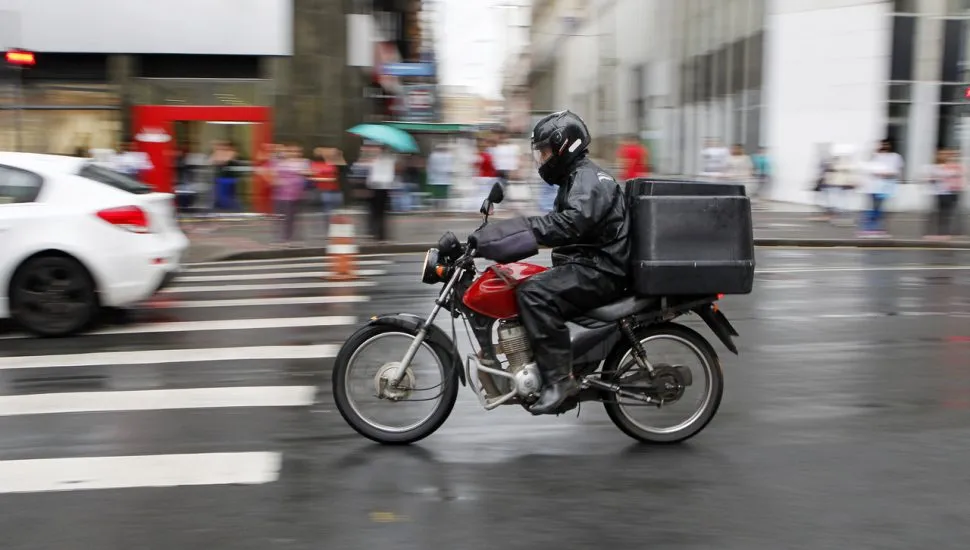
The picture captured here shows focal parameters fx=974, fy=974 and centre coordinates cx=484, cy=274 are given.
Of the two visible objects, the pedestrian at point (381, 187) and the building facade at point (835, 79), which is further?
the building facade at point (835, 79)

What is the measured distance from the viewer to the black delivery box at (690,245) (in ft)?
17.3

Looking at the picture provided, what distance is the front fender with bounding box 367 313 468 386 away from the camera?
17.9 ft

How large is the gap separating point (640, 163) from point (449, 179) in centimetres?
499

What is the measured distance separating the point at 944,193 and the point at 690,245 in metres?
15.1

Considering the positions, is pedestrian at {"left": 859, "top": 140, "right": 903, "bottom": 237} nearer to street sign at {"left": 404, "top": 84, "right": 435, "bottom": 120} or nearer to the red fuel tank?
street sign at {"left": 404, "top": 84, "right": 435, "bottom": 120}

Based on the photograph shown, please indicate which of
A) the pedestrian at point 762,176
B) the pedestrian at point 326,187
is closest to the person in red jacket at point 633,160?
the pedestrian at point 762,176

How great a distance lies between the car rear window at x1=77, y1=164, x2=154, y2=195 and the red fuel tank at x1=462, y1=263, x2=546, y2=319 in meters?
5.22

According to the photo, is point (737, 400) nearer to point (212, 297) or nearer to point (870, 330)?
point (870, 330)

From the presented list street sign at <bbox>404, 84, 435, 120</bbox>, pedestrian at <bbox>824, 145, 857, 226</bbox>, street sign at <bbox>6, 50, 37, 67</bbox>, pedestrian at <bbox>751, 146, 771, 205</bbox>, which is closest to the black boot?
street sign at <bbox>6, 50, 37, 67</bbox>

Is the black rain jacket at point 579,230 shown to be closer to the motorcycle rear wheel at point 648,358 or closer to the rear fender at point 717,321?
the motorcycle rear wheel at point 648,358

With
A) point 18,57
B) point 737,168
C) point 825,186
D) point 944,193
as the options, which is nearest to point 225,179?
point 18,57

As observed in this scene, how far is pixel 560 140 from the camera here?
525cm

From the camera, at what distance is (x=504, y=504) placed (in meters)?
4.66

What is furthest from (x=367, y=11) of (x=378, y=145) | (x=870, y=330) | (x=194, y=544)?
(x=194, y=544)
